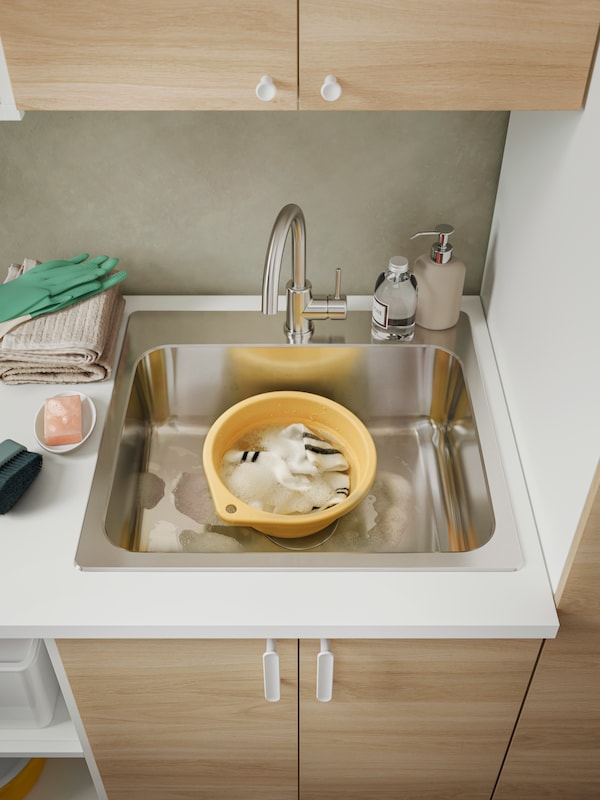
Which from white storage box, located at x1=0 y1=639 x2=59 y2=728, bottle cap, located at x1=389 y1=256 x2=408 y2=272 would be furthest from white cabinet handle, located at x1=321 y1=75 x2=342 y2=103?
white storage box, located at x1=0 y1=639 x2=59 y2=728

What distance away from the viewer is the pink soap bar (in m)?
1.20

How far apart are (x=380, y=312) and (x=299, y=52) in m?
0.54

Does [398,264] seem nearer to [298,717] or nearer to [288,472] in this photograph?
[288,472]

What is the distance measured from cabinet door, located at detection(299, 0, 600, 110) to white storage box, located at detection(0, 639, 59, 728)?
87 cm

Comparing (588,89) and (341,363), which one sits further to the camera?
(341,363)

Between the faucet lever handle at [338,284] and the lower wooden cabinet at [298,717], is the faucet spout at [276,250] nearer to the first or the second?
the faucet lever handle at [338,284]

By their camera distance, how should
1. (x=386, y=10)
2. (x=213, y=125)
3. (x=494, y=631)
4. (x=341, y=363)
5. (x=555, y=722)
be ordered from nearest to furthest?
(x=386, y=10) < (x=494, y=631) < (x=555, y=722) < (x=213, y=125) < (x=341, y=363)

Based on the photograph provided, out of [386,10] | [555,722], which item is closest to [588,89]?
[386,10]

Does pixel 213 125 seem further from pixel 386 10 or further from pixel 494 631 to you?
pixel 494 631

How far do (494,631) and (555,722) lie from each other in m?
0.30

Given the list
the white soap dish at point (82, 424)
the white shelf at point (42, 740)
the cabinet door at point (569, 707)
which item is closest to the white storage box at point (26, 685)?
the white shelf at point (42, 740)

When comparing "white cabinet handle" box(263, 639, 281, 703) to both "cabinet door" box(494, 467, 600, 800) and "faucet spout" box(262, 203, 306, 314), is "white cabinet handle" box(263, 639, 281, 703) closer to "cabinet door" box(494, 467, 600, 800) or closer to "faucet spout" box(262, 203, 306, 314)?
"cabinet door" box(494, 467, 600, 800)

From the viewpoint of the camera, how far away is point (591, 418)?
90 cm

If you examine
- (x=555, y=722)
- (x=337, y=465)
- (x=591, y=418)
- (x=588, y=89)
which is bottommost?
(x=555, y=722)
